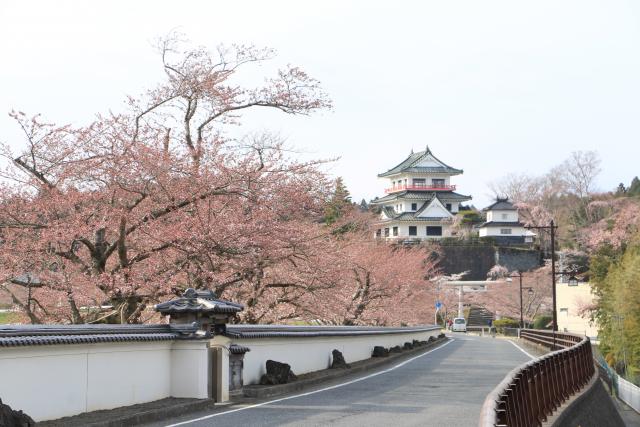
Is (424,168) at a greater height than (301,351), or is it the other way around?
(424,168)

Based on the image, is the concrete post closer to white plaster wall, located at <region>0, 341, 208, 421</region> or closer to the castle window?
white plaster wall, located at <region>0, 341, 208, 421</region>

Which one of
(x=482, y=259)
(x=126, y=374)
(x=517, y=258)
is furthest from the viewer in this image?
(x=482, y=259)

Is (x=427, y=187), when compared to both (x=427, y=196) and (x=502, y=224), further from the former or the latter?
(x=502, y=224)

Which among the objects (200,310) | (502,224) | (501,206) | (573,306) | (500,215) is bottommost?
(573,306)

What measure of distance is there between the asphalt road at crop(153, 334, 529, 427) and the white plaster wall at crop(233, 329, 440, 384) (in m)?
1.14

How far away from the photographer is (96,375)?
1273cm

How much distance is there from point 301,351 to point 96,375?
31.9ft

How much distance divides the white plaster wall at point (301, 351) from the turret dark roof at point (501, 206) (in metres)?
86.3

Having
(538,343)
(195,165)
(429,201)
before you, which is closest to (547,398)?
(195,165)

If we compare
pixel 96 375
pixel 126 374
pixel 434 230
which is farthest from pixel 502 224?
pixel 96 375

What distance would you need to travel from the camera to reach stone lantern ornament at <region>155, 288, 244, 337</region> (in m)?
15.6

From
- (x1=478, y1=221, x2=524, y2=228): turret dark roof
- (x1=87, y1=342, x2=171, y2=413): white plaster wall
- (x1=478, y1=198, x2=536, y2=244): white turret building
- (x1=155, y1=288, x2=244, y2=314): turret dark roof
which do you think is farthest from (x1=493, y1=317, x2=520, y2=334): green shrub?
(x1=87, y1=342, x2=171, y2=413): white plaster wall

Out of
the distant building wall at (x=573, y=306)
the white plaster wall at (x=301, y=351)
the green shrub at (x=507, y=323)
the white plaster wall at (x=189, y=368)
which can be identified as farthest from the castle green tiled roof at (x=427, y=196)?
the white plaster wall at (x=189, y=368)

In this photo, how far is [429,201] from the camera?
394 feet
